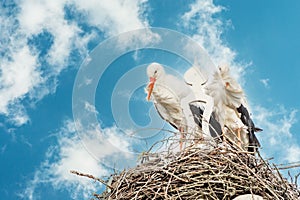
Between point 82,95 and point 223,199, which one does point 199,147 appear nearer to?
point 223,199

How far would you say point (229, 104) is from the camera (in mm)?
3662

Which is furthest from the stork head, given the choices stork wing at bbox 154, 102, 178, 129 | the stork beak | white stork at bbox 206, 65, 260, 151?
white stork at bbox 206, 65, 260, 151

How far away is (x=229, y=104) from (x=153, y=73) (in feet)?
2.34

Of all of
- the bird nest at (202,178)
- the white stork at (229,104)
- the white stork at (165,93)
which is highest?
the white stork at (165,93)

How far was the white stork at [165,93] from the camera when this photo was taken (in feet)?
12.8

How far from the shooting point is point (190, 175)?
4.83ft

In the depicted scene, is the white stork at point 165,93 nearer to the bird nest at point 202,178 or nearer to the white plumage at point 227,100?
the white plumage at point 227,100

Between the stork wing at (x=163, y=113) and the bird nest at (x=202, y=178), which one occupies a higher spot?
the stork wing at (x=163, y=113)

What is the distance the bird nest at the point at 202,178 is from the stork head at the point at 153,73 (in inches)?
92.2

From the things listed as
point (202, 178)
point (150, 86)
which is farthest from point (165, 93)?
point (202, 178)

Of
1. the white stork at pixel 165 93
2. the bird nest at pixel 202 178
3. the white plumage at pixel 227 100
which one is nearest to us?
the bird nest at pixel 202 178

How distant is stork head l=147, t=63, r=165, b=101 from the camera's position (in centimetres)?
392

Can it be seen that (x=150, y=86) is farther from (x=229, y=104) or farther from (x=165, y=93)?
(x=229, y=104)

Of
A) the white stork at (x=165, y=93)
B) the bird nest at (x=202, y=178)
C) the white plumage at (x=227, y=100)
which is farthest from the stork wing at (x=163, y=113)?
the bird nest at (x=202, y=178)
